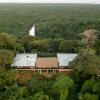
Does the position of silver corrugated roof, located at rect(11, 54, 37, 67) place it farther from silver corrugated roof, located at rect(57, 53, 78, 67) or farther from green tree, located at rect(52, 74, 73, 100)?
green tree, located at rect(52, 74, 73, 100)

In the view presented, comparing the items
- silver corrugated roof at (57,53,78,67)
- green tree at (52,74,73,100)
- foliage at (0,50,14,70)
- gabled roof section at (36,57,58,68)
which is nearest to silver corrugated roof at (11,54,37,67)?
gabled roof section at (36,57,58,68)

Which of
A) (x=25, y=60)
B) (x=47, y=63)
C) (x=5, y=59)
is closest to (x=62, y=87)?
(x=47, y=63)

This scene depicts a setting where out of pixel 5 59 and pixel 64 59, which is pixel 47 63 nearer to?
pixel 64 59

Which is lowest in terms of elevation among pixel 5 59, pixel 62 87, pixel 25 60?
pixel 62 87

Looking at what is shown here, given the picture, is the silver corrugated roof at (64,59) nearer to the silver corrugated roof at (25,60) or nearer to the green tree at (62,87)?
the silver corrugated roof at (25,60)

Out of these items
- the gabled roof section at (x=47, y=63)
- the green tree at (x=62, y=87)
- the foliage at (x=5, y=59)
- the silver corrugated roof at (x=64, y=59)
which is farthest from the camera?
the silver corrugated roof at (x=64, y=59)

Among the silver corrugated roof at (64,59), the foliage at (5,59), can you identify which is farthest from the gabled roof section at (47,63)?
the foliage at (5,59)

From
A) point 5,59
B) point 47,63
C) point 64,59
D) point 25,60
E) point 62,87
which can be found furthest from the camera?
point 64,59
